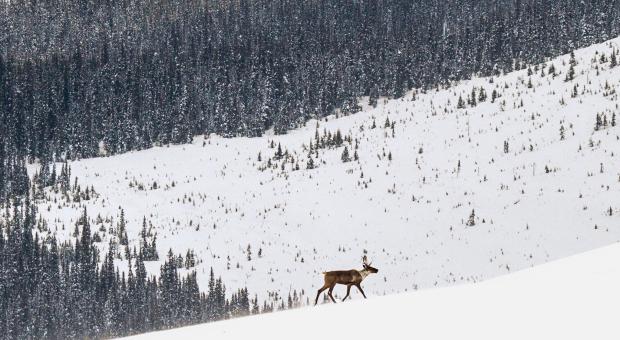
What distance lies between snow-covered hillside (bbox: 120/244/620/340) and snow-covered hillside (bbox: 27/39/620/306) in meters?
19.7

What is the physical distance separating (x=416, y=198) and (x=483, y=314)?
32061mm

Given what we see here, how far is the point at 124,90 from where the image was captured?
98500 millimetres

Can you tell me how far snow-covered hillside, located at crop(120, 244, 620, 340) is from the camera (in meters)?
7.67

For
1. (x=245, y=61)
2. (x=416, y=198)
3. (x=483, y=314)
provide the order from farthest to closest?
(x=245, y=61) → (x=416, y=198) → (x=483, y=314)

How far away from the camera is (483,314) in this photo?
849 centimetres

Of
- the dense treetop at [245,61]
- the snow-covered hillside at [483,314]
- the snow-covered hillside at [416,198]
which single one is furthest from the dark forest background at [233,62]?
the snow-covered hillside at [483,314]

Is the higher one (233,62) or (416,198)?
(233,62)

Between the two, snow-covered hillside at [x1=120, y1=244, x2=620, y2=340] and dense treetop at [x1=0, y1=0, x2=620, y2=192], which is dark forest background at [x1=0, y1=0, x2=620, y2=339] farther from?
snow-covered hillside at [x1=120, y1=244, x2=620, y2=340]

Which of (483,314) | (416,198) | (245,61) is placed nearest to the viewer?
(483,314)

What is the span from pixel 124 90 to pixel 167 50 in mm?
11301

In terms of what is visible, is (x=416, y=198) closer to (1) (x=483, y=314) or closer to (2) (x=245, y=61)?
(1) (x=483, y=314)

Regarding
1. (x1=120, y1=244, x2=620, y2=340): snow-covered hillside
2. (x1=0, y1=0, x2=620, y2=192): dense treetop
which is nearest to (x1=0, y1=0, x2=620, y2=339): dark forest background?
(x1=0, y1=0, x2=620, y2=192): dense treetop

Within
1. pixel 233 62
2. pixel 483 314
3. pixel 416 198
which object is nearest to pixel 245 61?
pixel 233 62

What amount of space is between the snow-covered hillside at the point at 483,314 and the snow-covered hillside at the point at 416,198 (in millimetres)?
19717
